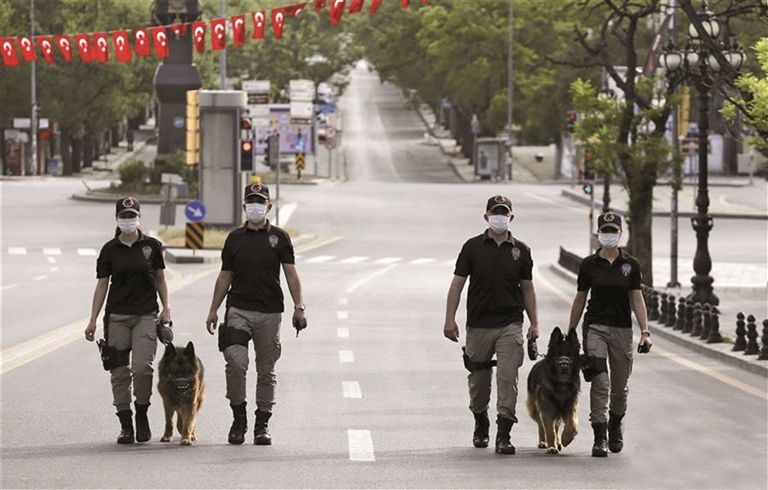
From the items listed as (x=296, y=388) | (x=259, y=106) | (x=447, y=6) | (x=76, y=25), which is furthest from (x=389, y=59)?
(x=296, y=388)

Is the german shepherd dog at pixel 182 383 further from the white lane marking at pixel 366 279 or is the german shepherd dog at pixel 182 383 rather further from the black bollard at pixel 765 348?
the white lane marking at pixel 366 279

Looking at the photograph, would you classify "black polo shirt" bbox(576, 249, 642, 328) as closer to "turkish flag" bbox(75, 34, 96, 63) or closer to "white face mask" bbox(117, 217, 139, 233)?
"white face mask" bbox(117, 217, 139, 233)

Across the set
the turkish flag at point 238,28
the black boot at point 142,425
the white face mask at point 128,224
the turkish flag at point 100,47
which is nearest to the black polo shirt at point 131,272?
the white face mask at point 128,224

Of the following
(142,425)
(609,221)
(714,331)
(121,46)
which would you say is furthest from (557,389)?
(121,46)

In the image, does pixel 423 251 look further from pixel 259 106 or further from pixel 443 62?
pixel 443 62

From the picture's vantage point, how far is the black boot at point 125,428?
46.3 ft

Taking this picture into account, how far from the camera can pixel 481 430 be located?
46.4 ft

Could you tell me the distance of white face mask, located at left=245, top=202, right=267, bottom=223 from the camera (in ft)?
45.0

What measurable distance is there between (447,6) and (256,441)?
4153 inches

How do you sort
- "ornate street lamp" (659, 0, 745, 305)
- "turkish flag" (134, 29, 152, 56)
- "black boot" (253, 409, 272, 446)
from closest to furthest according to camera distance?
"black boot" (253, 409, 272, 446) → "ornate street lamp" (659, 0, 745, 305) → "turkish flag" (134, 29, 152, 56)

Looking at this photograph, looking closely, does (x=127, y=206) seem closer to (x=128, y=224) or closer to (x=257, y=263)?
(x=128, y=224)

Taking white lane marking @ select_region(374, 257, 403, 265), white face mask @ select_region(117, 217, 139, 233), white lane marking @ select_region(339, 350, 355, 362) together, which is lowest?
white lane marking @ select_region(374, 257, 403, 265)

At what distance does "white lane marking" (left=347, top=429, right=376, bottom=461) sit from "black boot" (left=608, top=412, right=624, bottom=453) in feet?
6.11

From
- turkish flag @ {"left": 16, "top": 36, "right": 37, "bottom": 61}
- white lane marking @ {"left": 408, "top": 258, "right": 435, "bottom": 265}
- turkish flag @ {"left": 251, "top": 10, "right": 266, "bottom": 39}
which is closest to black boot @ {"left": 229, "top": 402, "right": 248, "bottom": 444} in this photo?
turkish flag @ {"left": 251, "top": 10, "right": 266, "bottom": 39}
